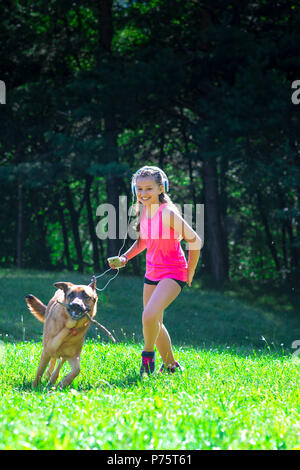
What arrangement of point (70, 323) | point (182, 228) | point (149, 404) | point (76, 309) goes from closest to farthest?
1. point (149, 404)
2. point (76, 309)
3. point (70, 323)
4. point (182, 228)

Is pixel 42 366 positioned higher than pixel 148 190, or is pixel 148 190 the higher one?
pixel 148 190

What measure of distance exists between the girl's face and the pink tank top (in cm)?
13

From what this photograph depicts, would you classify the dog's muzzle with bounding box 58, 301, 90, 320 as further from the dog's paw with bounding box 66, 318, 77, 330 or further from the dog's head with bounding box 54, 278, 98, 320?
the dog's paw with bounding box 66, 318, 77, 330

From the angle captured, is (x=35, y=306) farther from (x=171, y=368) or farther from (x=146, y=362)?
(x=171, y=368)

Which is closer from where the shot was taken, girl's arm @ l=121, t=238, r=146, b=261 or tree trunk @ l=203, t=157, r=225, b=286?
girl's arm @ l=121, t=238, r=146, b=261

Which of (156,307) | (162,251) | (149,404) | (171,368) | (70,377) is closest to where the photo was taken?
(149,404)

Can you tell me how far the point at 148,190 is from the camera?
5.85 meters

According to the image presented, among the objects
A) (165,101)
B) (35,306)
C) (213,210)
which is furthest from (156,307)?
(165,101)

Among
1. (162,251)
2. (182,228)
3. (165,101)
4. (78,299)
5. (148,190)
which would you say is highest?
(165,101)

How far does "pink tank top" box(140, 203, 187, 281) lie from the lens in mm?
5863

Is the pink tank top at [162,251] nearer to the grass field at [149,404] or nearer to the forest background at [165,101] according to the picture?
the grass field at [149,404]

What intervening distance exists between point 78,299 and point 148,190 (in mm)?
1350

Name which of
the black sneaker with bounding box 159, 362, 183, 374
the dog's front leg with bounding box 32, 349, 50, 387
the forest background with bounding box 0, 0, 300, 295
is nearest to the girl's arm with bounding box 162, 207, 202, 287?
the black sneaker with bounding box 159, 362, 183, 374
